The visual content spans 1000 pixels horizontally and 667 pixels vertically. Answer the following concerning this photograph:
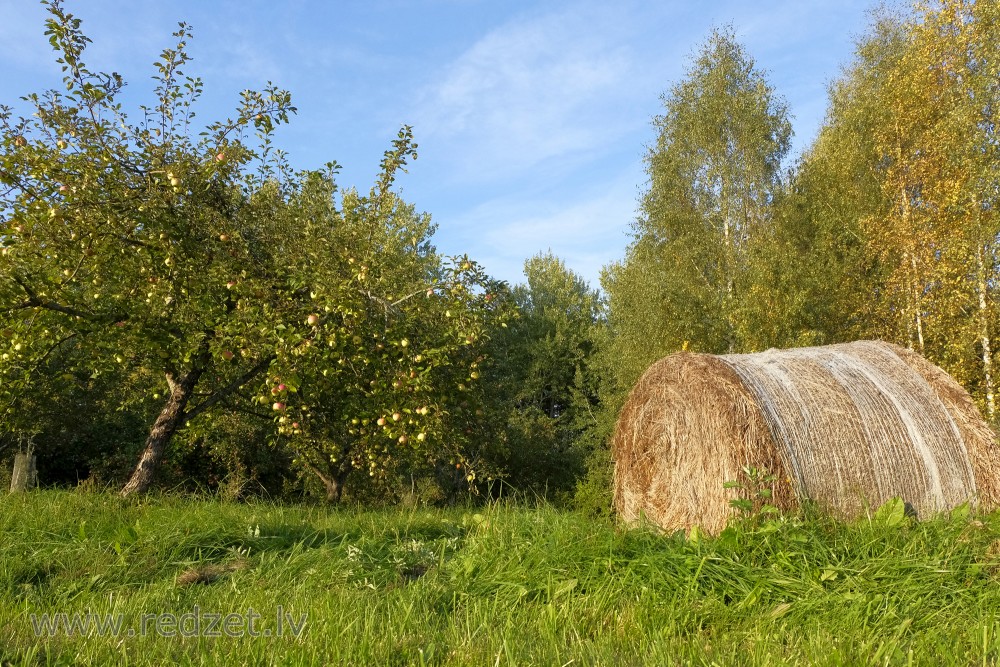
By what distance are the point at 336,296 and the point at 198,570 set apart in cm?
303

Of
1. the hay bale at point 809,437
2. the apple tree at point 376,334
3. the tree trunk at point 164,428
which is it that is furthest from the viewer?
the tree trunk at point 164,428

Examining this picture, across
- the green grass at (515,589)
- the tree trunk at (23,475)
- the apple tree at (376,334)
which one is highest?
the apple tree at (376,334)

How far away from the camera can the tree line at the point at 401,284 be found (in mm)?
7812

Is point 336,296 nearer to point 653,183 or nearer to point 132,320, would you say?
point 132,320

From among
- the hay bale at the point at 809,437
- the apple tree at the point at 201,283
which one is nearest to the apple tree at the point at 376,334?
the apple tree at the point at 201,283

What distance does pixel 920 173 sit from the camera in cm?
1662

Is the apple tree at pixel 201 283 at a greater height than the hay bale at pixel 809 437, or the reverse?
the apple tree at pixel 201 283

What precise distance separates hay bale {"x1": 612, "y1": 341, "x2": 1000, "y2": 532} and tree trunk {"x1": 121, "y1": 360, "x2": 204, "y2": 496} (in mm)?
5819

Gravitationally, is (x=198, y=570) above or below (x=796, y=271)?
below

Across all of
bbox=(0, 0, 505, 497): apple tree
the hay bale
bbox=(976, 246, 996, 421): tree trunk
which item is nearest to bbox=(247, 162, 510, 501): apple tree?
bbox=(0, 0, 505, 497): apple tree

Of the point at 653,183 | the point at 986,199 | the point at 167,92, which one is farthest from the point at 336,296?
the point at 653,183

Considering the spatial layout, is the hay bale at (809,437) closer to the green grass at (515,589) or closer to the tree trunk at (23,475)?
the green grass at (515,589)

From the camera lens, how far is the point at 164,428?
29.8 ft

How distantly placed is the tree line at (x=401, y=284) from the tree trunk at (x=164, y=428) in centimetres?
3
